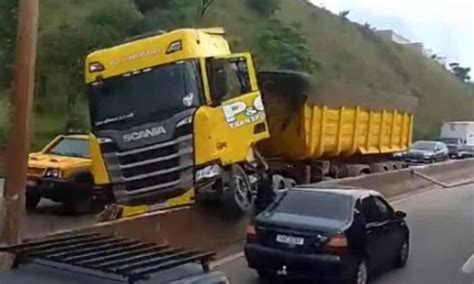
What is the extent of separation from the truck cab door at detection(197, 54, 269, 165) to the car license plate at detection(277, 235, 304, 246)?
148 inches

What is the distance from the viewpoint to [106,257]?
4.64 meters

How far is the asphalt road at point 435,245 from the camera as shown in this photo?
44.9 ft

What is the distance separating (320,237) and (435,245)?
6264 millimetres

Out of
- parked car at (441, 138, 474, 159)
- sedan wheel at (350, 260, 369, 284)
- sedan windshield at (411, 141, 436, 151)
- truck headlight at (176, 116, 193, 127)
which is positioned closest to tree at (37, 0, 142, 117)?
sedan windshield at (411, 141, 436, 151)

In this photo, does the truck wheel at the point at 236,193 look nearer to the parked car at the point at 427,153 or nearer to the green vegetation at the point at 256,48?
the green vegetation at the point at 256,48

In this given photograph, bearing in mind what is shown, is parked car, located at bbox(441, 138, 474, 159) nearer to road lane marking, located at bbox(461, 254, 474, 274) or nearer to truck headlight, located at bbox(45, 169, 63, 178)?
truck headlight, located at bbox(45, 169, 63, 178)

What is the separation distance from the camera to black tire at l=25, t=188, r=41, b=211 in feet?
62.8

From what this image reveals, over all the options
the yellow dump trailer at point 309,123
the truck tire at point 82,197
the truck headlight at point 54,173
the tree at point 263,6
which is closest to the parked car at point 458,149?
the tree at point 263,6

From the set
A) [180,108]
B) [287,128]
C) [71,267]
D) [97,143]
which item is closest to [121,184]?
[97,143]

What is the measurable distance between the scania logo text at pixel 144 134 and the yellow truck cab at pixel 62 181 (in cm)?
330

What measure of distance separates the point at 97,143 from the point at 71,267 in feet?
39.3

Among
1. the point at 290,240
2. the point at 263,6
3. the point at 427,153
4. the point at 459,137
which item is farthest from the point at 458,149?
the point at 290,240

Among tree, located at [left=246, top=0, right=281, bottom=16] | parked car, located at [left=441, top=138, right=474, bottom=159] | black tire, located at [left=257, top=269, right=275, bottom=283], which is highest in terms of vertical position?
tree, located at [left=246, top=0, right=281, bottom=16]

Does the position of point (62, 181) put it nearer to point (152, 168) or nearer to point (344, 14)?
point (152, 168)
